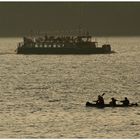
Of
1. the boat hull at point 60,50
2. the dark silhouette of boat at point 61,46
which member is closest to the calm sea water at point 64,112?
the dark silhouette of boat at point 61,46

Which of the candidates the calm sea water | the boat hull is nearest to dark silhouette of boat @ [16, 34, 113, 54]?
the boat hull

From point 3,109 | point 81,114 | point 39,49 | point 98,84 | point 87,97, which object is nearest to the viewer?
point 81,114

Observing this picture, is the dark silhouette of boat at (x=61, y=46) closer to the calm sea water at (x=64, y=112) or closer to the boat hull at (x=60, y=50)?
the boat hull at (x=60, y=50)

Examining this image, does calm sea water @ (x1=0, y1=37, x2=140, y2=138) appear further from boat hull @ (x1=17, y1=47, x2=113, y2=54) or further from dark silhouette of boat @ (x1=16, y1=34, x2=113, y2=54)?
boat hull @ (x1=17, y1=47, x2=113, y2=54)

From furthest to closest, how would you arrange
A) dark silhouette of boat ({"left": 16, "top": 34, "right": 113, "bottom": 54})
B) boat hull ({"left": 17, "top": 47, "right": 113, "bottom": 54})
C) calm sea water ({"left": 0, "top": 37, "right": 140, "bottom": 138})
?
boat hull ({"left": 17, "top": 47, "right": 113, "bottom": 54}) → dark silhouette of boat ({"left": 16, "top": 34, "right": 113, "bottom": 54}) → calm sea water ({"left": 0, "top": 37, "right": 140, "bottom": 138})

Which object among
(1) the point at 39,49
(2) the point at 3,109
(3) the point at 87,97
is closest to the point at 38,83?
(3) the point at 87,97

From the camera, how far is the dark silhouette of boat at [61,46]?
461 ft

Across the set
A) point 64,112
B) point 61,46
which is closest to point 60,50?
point 61,46

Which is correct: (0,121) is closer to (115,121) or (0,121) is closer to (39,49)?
(115,121)

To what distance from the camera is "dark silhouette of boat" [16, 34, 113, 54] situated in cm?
14062

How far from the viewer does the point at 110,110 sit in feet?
154

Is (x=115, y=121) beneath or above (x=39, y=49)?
beneath

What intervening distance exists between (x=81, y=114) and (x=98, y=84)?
29234 mm

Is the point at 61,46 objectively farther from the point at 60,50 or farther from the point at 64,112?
the point at 64,112
